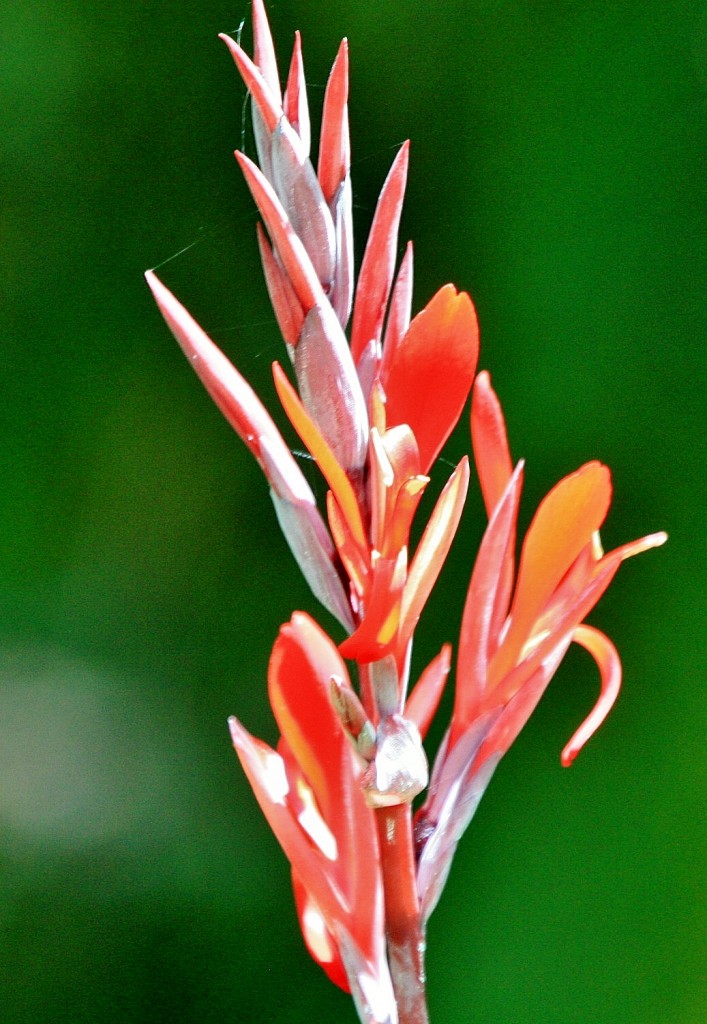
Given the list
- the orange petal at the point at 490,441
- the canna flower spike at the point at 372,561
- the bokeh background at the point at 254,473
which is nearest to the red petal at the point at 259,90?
the canna flower spike at the point at 372,561

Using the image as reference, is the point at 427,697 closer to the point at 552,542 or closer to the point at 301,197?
the point at 552,542

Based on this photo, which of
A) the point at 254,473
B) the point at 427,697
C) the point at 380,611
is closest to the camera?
the point at 380,611

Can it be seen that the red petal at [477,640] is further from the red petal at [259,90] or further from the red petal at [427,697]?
the red petal at [259,90]

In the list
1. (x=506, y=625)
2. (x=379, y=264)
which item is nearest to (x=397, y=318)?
(x=379, y=264)

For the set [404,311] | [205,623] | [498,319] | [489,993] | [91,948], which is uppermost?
[404,311]

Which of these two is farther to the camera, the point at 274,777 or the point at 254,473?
the point at 254,473

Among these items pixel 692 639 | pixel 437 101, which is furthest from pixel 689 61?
pixel 692 639

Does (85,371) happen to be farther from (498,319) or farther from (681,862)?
(681,862)
